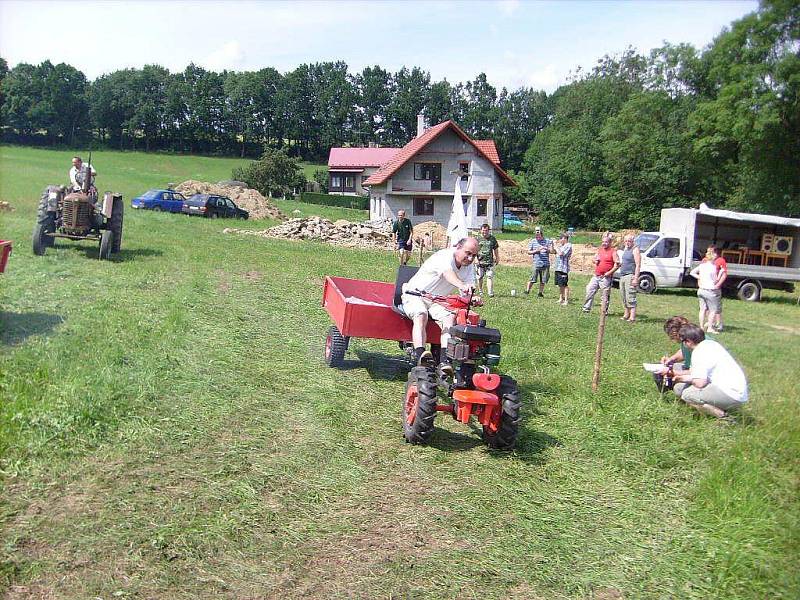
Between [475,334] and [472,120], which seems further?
[472,120]

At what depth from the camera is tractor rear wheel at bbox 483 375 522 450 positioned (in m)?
5.54

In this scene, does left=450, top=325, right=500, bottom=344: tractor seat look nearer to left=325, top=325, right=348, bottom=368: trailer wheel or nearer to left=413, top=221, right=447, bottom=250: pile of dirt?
left=325, top=325, right=348, bottom=368: trailer wheel

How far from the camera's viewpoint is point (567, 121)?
59.9 metres

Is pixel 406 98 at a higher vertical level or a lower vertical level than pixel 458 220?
higher

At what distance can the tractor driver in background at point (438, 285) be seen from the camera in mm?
6395

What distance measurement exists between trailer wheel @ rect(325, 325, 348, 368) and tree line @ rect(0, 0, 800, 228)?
10739 mm

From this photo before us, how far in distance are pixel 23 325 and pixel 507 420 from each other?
5.85 meters

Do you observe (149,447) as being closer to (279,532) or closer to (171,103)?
(279,532)

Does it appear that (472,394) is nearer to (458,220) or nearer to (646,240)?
(458,220)

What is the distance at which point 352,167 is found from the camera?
6556 centimetres

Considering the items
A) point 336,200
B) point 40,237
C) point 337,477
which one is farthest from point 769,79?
point 336,200

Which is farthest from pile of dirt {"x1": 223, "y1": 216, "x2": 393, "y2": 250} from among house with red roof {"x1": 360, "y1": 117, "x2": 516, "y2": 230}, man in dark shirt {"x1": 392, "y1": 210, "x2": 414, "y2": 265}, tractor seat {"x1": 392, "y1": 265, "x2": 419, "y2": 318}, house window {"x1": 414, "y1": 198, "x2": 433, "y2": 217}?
tractor seat {"x1": 392, "y1": 265, "x2": 419, "y2": 318}

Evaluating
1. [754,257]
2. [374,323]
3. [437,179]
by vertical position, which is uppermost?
[437,179]

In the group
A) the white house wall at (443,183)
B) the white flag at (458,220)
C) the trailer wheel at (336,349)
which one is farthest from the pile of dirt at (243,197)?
the trailer wheel at (336,349)
